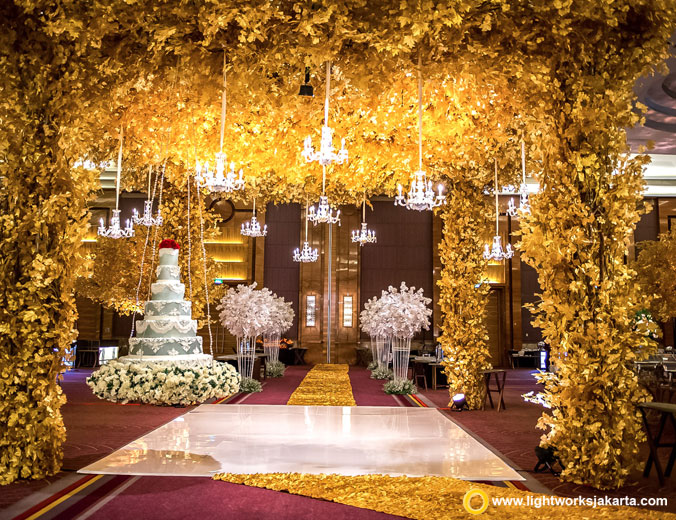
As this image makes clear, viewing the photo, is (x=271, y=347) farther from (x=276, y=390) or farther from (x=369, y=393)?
(x=369, y=393)

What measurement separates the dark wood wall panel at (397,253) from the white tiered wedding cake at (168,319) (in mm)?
13003

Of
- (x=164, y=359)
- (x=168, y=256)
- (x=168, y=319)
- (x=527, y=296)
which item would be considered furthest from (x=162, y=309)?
(x=527, y=296)

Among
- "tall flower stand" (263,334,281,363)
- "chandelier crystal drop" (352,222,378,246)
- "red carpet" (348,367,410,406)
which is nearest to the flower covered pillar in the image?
"red carpet" (348,367,410,406)

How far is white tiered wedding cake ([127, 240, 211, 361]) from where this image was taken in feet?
25.0

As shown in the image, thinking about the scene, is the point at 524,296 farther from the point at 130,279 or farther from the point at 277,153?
the point at 277,153

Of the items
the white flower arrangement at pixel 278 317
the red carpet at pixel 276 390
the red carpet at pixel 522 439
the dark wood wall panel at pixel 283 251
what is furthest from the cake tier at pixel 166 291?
the dark wood wall panel at pixel 283 251

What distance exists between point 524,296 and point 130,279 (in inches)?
546

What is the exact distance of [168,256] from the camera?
28.0 ft

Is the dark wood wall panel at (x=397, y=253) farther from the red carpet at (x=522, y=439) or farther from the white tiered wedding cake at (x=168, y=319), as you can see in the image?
the white tiered wedding cake at (x=168, y=319)

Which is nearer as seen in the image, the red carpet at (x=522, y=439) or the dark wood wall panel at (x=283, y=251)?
the red carpet at (x=522, y=439)

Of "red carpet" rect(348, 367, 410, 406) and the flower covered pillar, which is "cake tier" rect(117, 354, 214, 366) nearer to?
the flower covered pillar

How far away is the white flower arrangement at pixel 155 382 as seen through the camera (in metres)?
4.39

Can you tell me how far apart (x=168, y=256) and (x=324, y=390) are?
515 centimetres

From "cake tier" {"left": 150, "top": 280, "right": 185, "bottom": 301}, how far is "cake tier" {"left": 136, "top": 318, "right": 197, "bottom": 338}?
0.45m
